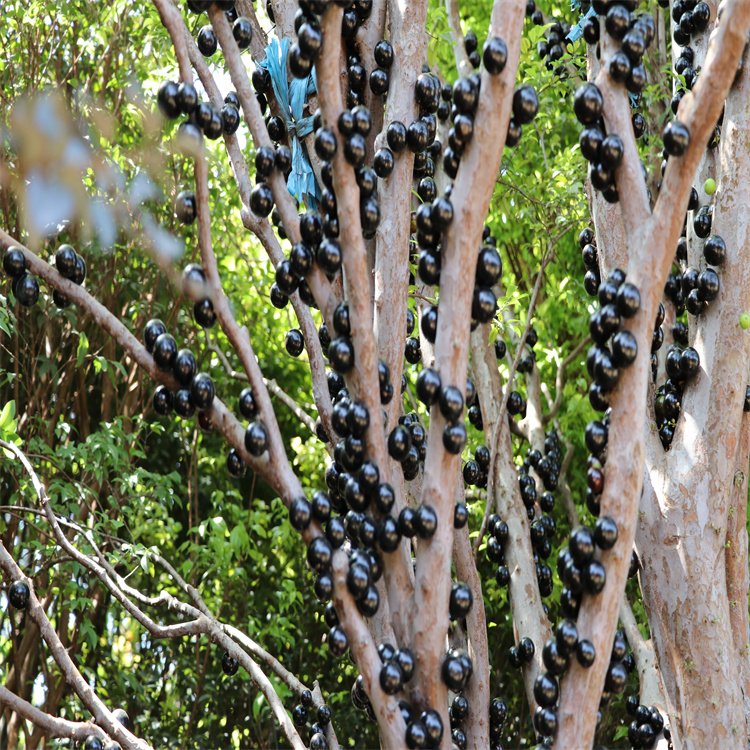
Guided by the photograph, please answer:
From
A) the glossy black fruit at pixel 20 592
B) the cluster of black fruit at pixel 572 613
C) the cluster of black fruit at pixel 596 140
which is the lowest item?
the cluster of black fruit at pixel 572 613

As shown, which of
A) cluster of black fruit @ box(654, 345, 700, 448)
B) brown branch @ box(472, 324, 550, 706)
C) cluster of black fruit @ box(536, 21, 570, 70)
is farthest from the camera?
cluster of black fruit @ box(536, 21, 570, 70)

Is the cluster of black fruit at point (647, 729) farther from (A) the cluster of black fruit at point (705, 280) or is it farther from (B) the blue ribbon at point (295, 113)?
(B) the blue ribbon at point (295, 113)

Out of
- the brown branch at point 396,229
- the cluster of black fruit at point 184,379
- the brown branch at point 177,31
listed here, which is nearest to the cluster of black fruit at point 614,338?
the brown branch at point 396,229

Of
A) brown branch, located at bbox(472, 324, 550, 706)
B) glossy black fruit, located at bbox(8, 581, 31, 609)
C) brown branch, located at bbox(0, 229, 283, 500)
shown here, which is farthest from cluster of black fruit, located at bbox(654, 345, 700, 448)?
glossy black fruit, located at bbox(8, 581, 31, 609)

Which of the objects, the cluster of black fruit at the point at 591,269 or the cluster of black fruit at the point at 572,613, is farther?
the cluster of black fruit at the point at 591,269

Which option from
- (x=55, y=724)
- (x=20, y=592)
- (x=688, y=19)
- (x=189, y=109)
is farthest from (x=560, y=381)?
(x=189, y=109)

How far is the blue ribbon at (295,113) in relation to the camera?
9.12ft

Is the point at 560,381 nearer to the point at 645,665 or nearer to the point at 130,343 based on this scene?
the point at 645,665

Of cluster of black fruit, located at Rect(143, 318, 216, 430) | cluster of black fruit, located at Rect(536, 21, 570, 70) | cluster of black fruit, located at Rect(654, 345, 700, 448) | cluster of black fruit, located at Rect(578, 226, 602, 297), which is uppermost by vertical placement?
cluster of black fruit, located at Rect(536, 21, 570, 70)

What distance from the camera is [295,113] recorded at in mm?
2832

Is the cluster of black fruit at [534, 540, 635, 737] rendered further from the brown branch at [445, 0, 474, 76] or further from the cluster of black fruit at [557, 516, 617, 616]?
the brown branch at [445, 0, 474, 76]

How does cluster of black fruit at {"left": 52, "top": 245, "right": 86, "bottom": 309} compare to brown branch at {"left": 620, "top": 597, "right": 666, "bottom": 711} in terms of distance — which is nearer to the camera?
cluster of black fruit at {"left": 52, "top": 245, "right": 86, "bottom": 309}

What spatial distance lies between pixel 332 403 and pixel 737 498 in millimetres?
1320

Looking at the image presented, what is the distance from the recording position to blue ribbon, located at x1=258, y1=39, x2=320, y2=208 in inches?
109
